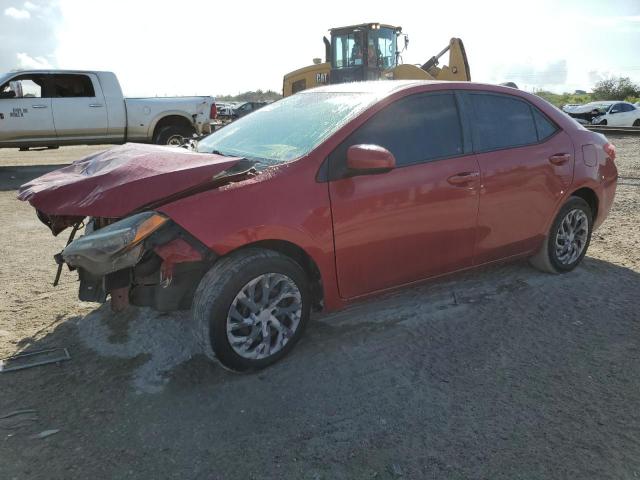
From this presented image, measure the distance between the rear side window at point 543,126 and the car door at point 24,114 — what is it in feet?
35.9

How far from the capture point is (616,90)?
162 ft

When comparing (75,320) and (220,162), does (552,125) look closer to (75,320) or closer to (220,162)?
(220,162)

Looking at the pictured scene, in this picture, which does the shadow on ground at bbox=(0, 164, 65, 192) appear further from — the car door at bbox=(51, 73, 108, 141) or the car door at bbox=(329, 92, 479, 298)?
the car door at bbox=(329, 92, 479, 298)

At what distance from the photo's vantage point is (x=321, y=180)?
3242mm

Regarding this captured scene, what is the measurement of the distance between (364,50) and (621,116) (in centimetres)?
1500

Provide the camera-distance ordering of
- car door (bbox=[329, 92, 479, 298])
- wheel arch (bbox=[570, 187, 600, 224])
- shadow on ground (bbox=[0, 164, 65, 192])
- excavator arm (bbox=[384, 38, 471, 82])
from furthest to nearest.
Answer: excavator arm (bbox=[384, 38, 471, 82]) < shadow on ground (bbox=[0, 164, 65, 192]) < wheel arch (bbox=[570, 187, 600, 224]) < car door (bbox=[329, 92, 479, 298])

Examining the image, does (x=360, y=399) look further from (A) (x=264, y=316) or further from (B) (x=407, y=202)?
(B) (x=407, y=202)

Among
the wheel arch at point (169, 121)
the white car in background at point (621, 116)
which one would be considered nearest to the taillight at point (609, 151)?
the wheel arch at point (169, 121)

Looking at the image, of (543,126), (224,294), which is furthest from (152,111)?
(224,294)

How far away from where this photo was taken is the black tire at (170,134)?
1282 cm

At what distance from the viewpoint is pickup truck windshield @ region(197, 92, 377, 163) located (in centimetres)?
348

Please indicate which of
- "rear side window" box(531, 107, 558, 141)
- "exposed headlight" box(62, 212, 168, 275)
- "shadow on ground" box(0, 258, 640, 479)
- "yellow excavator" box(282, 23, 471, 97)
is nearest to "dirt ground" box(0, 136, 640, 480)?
"shadow on ground" box(0, 258, 640, 479)

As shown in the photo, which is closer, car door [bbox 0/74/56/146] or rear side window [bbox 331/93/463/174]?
rear side window [bbox 331/93/463/174]

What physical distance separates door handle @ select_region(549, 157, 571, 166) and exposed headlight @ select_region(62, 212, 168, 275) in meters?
3.18
